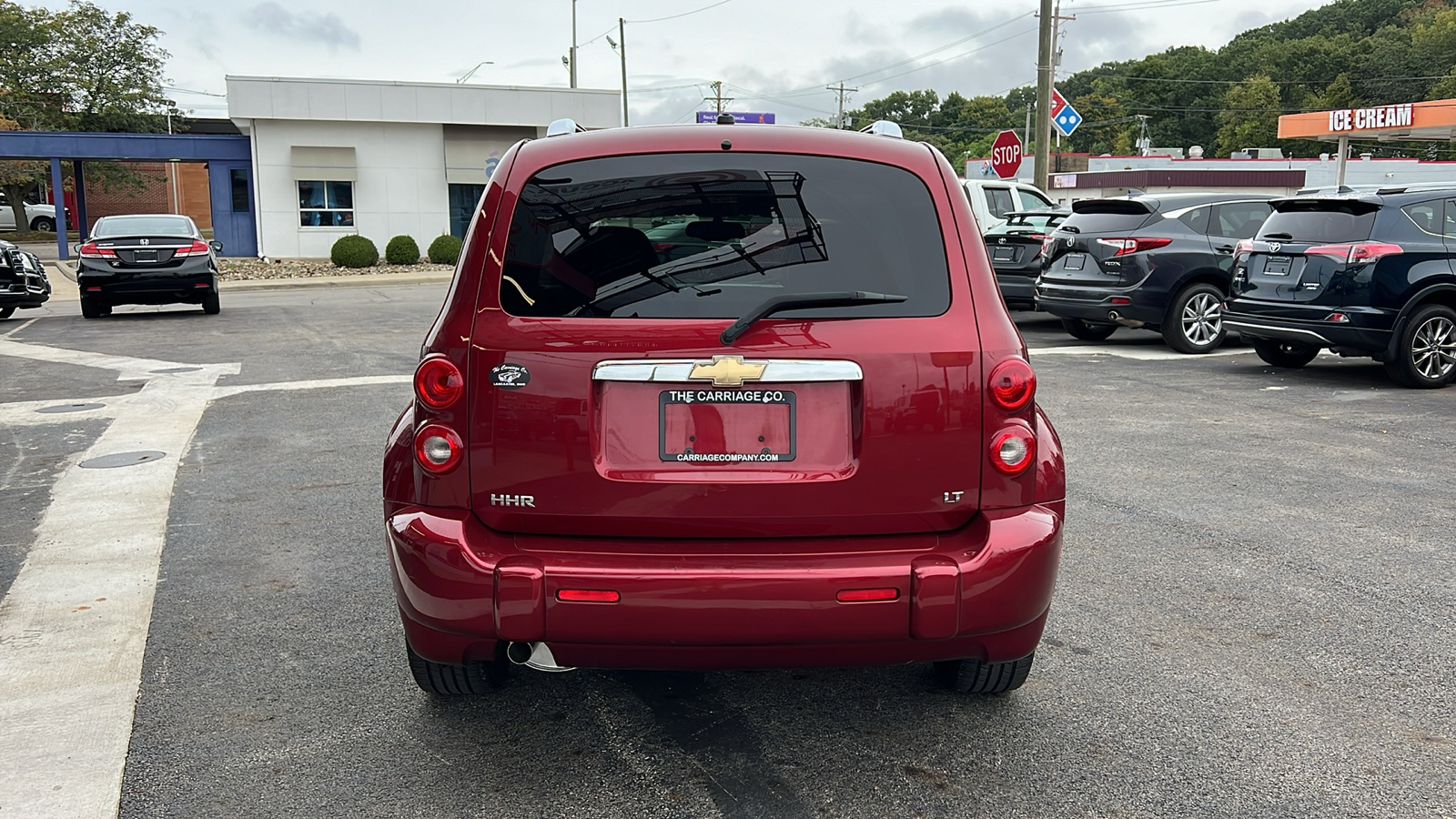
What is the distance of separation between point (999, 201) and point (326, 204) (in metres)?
24.7

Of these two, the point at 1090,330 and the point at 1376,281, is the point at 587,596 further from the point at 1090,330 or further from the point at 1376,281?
the point at 1090,330

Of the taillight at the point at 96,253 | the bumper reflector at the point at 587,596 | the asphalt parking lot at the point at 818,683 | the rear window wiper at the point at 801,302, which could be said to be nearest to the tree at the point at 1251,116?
the taillight at the point at 96,253

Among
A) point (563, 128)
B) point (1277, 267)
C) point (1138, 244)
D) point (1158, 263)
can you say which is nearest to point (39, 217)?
point (1138, 244)

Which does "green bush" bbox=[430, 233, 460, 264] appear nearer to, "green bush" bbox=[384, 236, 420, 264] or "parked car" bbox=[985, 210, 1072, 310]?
"green bush" bbox=[384, 236, 420, 264]

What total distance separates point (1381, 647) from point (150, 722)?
4.04 m

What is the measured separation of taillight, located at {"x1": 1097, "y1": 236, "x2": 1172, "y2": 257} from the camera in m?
12.8

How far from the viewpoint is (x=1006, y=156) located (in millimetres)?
22562

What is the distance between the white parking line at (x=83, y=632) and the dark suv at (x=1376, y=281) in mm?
8726

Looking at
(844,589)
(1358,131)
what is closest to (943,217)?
(844,589)

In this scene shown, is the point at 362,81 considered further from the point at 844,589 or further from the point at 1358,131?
the point at 844,589

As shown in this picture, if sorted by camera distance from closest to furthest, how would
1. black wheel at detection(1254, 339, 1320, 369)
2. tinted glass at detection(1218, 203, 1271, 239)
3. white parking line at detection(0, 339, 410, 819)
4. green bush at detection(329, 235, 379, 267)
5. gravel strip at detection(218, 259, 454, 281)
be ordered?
1. white parking line at detection(0, 339, 410, 819)
2. black wheel at detection(1254, 339, 1320, 369)
3. tinted glass at detection(1218, 203, 1271, 239)
4. gravel strip at detection(218, 259, 454, 281)
5. green bush at detection(329, 235, 379, 267)

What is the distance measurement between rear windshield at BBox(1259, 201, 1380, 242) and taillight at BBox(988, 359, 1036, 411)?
326 inches

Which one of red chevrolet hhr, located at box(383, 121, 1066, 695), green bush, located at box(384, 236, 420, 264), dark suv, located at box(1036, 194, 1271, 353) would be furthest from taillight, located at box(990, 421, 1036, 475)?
green bush, located at box(384, 236, 420, 264)

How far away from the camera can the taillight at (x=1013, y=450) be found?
3.17 metres
